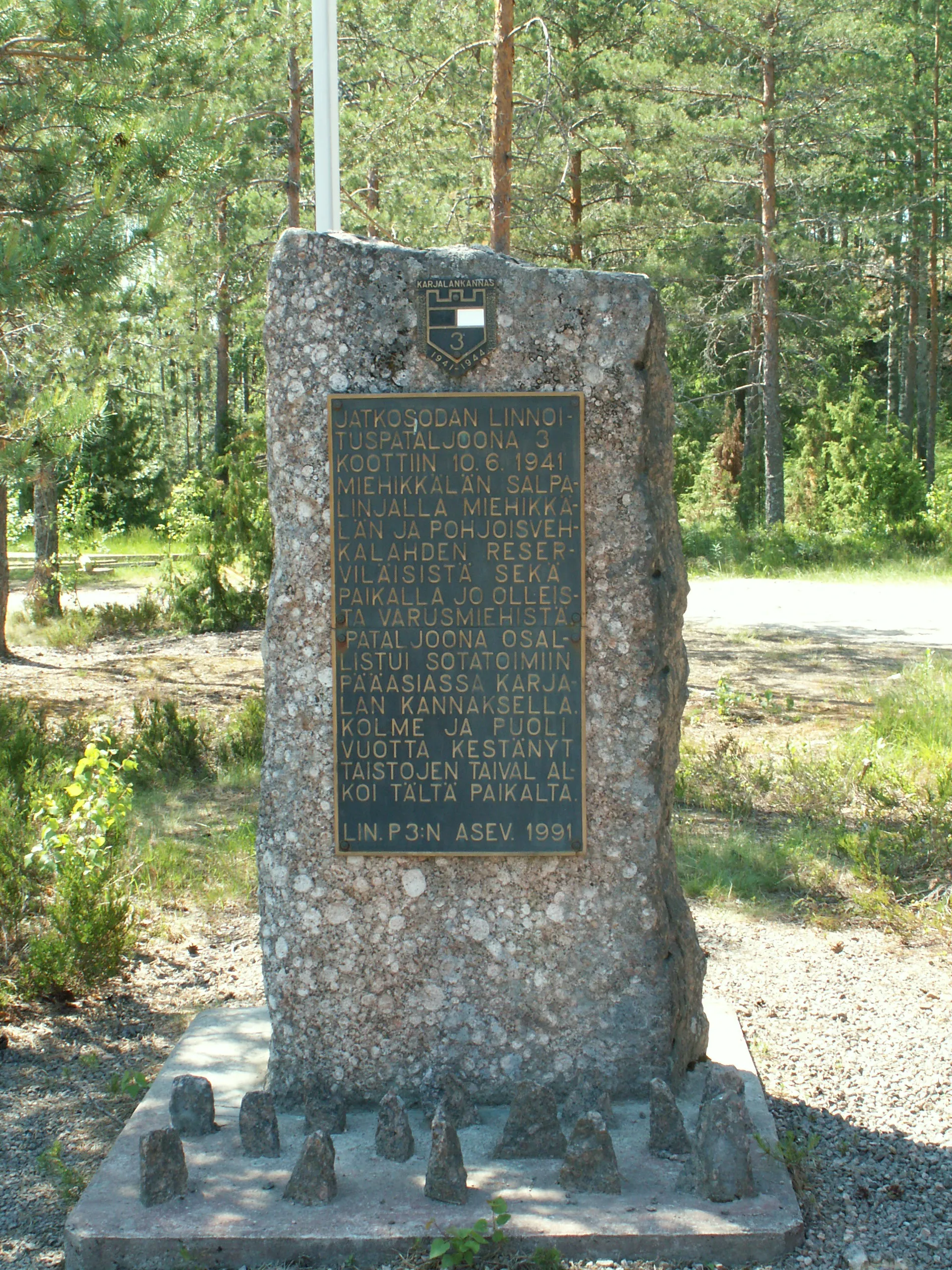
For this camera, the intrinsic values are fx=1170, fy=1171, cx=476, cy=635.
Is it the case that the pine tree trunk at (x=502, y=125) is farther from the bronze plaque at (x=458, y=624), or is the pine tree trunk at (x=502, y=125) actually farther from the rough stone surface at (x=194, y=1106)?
the rough stone surface at (x=194, y=1106)

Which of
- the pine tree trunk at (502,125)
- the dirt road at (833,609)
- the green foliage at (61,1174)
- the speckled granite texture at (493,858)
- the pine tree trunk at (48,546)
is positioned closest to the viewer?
the green foliage at (61,1174)

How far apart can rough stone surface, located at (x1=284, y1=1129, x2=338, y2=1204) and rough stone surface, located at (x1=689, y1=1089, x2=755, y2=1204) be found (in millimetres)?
797

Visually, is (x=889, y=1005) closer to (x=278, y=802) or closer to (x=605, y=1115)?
(x=605, y=1115)

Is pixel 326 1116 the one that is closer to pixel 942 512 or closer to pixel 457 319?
pixel 457 319

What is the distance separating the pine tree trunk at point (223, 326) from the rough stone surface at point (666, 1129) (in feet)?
31.8

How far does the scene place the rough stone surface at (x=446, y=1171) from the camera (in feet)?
8.08

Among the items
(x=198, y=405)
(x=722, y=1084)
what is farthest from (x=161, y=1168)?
(x=198, y=405)

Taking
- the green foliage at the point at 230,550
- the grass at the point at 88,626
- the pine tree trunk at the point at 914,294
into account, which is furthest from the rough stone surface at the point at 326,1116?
the pine tree trunk at the point at 914,294

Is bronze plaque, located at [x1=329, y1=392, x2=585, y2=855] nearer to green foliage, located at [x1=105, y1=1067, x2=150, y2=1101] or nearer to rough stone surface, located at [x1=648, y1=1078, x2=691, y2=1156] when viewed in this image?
rough stone surface, located at [x1=648, y1=1078, x2=691, y2=1156]

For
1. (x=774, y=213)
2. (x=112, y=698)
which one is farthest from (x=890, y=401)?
(x=112, y=698)

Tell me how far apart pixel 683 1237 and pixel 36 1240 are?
1.41m

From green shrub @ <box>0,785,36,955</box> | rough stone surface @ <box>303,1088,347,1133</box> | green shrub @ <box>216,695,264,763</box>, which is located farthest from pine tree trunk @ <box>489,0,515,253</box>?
rough stone surface @ <box>303,1088,347,1133</box>

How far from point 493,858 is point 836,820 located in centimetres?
276

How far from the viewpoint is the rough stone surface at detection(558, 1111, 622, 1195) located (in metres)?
2.51
